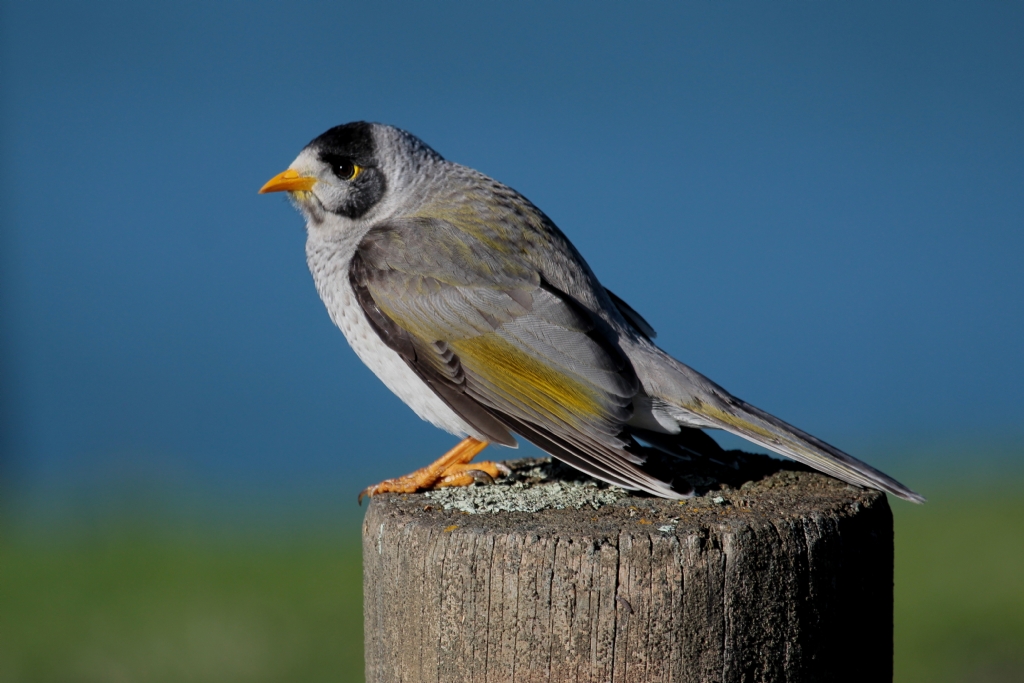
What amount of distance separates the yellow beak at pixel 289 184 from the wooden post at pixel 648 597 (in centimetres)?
276

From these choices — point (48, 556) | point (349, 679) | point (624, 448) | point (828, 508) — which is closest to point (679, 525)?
point (828, 508)

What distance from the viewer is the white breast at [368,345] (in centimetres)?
452

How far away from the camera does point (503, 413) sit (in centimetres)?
417

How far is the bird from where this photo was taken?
400 cm

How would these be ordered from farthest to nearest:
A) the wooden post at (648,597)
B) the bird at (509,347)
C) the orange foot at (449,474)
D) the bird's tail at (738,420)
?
the orange foot at (449,474) → the bird at (509,347) → the bird's tail at (738,420) → the wooden post at (648,597)

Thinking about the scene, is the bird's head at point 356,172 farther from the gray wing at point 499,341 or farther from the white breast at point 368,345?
the gray wing at point 499,341

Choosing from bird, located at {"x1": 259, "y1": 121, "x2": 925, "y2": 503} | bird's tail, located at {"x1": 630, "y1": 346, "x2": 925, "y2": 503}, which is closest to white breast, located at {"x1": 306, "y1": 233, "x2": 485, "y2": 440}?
bird, located at {"x1": 259, "y1": 121, "x2": 925, "y2": 503}

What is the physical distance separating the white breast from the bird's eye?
1.39 feet

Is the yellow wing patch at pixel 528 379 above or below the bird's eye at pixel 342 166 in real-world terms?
below

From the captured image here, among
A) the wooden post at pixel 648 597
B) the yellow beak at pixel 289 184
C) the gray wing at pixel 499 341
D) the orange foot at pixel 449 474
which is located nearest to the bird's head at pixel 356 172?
the yellow beak at pixel 289 184

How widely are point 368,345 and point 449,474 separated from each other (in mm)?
804

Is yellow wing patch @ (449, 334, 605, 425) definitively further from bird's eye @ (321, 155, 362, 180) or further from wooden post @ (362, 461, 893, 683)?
bird's eye @ (321, 155, 362, 180)

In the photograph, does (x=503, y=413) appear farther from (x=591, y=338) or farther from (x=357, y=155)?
(x=357, y=155)

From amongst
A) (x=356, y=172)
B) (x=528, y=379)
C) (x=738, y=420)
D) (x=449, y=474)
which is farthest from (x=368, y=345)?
(x=738, y=420)
